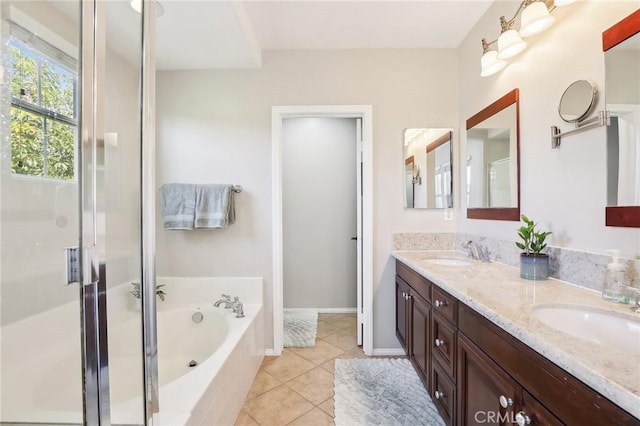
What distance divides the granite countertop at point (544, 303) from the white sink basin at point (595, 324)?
0.02m

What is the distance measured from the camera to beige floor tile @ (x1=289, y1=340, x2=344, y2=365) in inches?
88.0

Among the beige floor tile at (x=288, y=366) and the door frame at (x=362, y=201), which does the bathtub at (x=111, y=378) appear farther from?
the door frame at (x=362, y=201)

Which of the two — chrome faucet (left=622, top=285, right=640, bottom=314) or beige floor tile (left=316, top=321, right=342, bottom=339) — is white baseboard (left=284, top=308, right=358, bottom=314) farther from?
chrome faucet (left=622, top=285, right=640, bottom=314)

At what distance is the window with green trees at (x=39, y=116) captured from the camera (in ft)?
3.30

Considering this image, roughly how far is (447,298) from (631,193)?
2.52 feet

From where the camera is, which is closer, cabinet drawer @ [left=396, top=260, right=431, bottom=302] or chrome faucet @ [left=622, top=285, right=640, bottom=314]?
chrome faucet @ [left=622, top=285, right=640, bottom=314]

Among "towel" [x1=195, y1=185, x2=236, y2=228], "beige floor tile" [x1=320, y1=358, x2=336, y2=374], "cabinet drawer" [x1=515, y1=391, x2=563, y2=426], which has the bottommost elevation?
"beige floor tile" [x1=320, y1=358, x2=336, y2=374]

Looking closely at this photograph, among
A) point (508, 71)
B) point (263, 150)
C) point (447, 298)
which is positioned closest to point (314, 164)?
point (263, 150)

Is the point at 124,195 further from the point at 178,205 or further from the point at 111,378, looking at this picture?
the point at 178,205

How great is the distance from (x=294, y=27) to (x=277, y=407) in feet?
8.53

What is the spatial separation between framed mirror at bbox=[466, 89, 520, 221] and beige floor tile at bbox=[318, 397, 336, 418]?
1.58 m

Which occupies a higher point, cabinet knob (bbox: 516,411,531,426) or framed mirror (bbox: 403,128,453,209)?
framed mirror (bbox: 403,128,453,209)

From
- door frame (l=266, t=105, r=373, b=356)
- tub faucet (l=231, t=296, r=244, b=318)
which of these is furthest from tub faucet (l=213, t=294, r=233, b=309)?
door frame (l=266, t=105, r=373, b=356)

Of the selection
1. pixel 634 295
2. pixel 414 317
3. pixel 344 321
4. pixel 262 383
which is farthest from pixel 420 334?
pixel 344 321
